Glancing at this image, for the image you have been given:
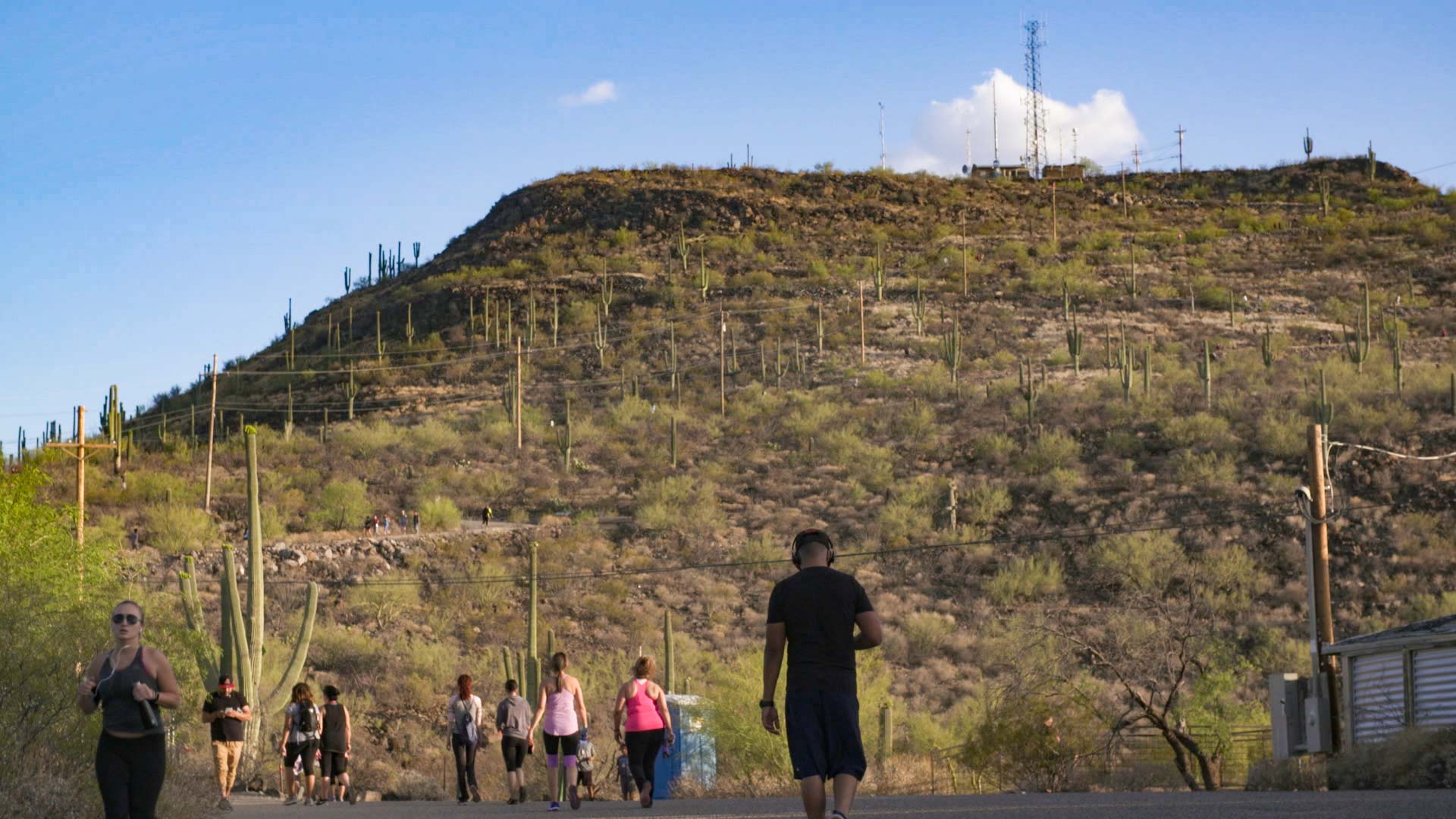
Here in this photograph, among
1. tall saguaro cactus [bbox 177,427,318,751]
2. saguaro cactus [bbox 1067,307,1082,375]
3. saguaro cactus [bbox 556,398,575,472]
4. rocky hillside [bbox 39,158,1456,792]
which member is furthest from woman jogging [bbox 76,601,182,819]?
saguaro cactus [bbox 1067,307,1082,375]

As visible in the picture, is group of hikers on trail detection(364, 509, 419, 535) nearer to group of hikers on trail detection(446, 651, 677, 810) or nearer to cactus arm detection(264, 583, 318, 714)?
cactus arm detection(264, 583, 318, 714)

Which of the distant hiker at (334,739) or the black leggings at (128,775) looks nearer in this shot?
the black leggings at (128,775)

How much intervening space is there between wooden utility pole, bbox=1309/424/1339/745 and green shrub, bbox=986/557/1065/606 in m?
24.1

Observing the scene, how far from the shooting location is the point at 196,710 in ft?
54.8

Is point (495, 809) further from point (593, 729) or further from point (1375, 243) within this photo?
point (1375, 243)

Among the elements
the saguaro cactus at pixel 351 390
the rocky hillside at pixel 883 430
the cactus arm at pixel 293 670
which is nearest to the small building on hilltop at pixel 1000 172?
the rocky hillside at pixel 883 430

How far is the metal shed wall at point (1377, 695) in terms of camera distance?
829 inches

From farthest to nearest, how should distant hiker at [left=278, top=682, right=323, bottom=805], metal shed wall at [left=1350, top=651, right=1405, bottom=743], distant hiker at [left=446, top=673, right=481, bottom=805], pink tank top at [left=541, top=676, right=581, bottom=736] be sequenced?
1. metal shed wall at [left=1350, top=651, right=1405, bottom=743]
2. distant hiker at [left=278, top=682, right=323, bottom=805]
3. distant hiker at [left=446, top=673, right=481, bottom=805]
4. pink tank top at [left=541, top=676, right=581, bottom=736]

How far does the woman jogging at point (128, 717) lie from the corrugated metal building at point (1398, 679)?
51.4 ft

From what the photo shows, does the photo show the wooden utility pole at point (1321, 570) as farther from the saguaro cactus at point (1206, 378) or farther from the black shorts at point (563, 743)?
the saguaro cactus at point (1206, 378)

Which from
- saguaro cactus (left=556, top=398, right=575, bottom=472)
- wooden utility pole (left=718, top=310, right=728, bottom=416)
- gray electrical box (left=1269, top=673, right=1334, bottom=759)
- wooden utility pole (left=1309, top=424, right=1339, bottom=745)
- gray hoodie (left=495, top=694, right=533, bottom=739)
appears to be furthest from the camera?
wooden utility pole (left=718, top=310, right=728, bottom=416)

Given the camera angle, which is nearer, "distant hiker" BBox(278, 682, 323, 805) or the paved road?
the paved road

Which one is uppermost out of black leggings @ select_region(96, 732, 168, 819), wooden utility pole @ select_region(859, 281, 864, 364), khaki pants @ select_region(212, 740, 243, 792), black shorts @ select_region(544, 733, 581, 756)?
wooden utility pole @ select_region(859, 281, 864, 364)

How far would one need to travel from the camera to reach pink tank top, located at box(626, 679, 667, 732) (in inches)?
552
